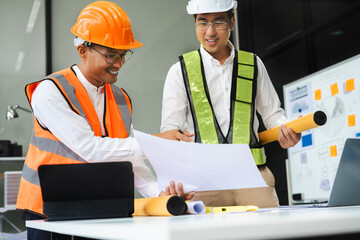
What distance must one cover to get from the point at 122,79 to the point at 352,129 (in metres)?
2.48

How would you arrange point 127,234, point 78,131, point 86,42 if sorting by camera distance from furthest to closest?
point 86,42
point 78,131
point 127,234

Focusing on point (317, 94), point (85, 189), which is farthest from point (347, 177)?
point (317, 94)

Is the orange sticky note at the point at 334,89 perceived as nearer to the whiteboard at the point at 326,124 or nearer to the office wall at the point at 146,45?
the whiteboard at the point at 326,124

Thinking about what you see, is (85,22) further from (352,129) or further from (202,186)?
(352,129)

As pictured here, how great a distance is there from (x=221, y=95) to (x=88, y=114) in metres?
0.65

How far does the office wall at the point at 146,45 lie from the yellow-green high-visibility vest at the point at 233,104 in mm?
2656

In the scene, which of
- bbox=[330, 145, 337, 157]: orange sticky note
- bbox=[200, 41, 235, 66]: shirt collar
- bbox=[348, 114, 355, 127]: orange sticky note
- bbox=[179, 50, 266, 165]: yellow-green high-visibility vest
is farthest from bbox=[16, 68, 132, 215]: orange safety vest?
bbox=[330, 145, 337, 157]: orange sticky note

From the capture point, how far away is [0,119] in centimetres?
445

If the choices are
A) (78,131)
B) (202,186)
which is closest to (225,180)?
(202,186)

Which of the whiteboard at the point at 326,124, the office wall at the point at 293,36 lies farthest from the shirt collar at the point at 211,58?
the office wall at the point at 293,36

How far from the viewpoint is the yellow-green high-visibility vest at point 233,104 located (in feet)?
6.47

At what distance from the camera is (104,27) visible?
75.5 inches

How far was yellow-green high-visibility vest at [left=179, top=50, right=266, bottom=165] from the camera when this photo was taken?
1971 millimetres

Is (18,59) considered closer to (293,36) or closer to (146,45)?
(146,45)
